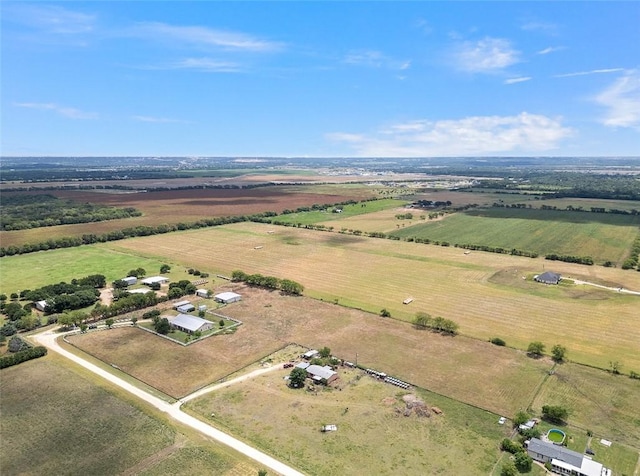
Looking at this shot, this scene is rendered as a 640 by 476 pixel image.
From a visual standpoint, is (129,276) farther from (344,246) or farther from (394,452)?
(394,452)

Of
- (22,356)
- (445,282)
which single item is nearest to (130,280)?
(22,356)

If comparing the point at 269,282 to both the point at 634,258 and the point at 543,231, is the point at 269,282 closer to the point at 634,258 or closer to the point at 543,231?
the point at 634,258

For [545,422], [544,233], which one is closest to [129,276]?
[545,422]

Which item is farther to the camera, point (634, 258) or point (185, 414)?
point (634, 258)

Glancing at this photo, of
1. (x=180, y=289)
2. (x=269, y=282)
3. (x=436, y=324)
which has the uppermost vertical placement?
(x=269, y=282)

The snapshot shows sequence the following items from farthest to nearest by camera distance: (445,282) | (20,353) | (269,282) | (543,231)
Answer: (543,231)
(445,282)
(269,282)
(20,353)

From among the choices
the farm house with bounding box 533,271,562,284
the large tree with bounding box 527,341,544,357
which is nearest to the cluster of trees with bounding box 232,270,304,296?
the large tree with bounding box 527,341,544,357
